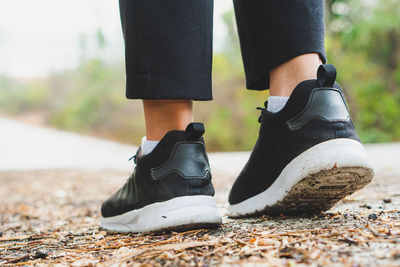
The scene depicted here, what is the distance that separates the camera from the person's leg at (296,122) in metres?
0.96

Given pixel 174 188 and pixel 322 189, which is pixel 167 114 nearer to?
pixel 174 188

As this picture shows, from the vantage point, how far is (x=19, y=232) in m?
1.42

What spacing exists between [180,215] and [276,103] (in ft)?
1.35

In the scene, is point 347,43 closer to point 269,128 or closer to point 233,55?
point 233,55

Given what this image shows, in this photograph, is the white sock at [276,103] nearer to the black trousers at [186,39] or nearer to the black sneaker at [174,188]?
the black trousers at [186,39]

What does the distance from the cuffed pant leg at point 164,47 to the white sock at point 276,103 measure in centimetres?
23

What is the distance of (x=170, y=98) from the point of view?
978mm

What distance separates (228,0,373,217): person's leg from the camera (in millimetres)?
956

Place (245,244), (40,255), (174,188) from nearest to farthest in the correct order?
(245,244)
(40,255)
(174,188)

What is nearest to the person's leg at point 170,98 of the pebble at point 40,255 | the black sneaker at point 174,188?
the black sneaker at point 174,188

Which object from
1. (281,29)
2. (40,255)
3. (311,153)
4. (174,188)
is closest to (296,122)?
(311,153)

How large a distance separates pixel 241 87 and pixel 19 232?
Answer: 1067cm

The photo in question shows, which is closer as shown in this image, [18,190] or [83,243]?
[83,243]

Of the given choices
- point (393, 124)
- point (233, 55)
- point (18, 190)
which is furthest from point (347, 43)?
point (18, 190)
